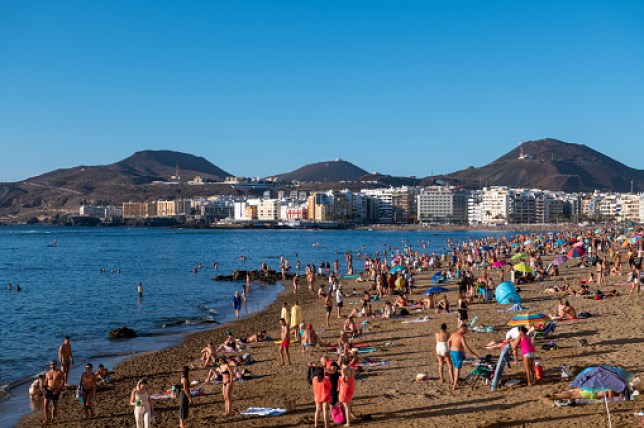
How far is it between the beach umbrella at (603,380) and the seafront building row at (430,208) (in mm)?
133196

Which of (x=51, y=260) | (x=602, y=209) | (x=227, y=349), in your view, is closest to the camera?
(x=227, y=349)

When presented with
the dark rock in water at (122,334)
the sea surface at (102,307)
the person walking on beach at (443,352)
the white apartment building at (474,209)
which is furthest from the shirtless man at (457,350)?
the white apartment building at (474,209)

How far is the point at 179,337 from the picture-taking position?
19500 millimetres

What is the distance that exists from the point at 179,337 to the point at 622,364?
12636 millimetres

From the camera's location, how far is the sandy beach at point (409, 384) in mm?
9227

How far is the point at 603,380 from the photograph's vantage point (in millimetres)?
8953

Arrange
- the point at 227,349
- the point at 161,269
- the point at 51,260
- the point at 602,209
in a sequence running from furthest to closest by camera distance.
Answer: the point at 602,209, the point at 51,260, the point at 161,269, the point at 227,349

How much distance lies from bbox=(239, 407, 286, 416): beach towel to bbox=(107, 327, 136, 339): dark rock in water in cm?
1026

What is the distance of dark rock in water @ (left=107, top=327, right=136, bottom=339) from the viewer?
1972 centimetres

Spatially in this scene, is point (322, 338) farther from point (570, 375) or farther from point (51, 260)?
point (51, 260)

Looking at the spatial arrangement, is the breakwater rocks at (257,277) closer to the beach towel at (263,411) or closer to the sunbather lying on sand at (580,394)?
the beach towel at (263,411)

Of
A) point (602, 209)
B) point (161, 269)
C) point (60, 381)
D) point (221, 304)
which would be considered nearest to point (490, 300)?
point (221, 304)

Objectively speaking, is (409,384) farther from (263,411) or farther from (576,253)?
(576,253)

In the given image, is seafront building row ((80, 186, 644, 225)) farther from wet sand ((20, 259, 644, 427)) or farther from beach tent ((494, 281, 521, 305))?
wet sand ((20, 259, 644, 427))
